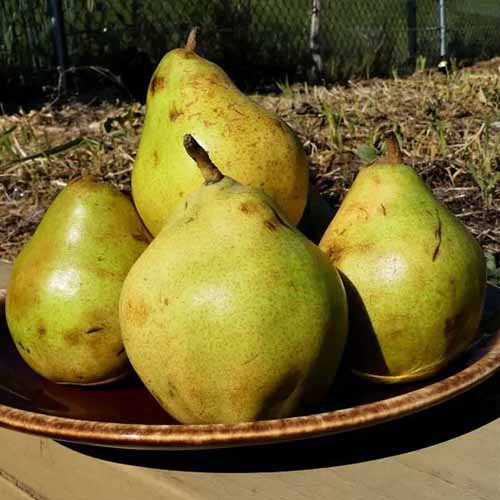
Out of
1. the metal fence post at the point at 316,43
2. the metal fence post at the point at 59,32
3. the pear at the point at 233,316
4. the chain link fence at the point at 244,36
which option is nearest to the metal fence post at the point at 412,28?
the chain link fence at the point at 244,36

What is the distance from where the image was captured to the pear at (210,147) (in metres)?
1.26

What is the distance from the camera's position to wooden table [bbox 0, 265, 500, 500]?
41.1 inches

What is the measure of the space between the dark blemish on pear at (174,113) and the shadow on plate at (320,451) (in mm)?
456

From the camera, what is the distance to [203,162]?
1112 mm

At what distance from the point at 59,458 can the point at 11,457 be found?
0.48ft

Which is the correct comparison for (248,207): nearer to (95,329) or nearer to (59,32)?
(95,329)

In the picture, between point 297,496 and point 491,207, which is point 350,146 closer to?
point 491,207

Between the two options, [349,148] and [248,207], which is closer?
[248,207]

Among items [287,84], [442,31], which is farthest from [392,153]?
[442,31]

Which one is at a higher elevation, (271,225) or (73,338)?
(271,225)

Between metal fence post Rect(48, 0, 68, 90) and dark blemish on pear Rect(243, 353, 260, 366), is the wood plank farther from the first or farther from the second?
metal fence post Rect(48, 0, 68, 90)

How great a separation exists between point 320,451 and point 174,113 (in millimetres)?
509

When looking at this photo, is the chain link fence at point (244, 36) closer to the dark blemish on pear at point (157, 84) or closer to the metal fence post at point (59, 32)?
the metal fence post at point (59, 32)

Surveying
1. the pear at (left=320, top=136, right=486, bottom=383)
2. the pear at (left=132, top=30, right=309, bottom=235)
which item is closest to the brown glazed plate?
the pear at (left=320, top=136, right=486, bottom=383)
